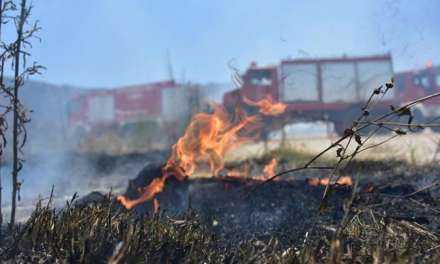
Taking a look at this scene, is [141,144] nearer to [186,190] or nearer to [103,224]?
[186,190]

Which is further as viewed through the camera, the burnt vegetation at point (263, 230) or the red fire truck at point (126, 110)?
the red fire truck at point (126, 110)

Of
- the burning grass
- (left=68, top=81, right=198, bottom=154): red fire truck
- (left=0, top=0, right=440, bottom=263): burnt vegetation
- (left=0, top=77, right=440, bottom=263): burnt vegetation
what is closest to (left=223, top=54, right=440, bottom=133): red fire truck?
(left=68, top=81, right=198, bottom=154): red fire truck

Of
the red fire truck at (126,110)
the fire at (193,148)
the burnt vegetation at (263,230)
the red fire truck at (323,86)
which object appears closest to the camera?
the burnt vegetation at (263,230)

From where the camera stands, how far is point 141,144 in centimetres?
1736

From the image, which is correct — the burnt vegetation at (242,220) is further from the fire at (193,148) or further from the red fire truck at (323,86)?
the red fire truck at (323,86)

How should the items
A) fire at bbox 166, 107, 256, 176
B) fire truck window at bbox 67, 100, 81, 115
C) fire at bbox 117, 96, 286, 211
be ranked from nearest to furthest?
1. fire at bbox 117, 96, 286, 211
2. fire at bbox 166, 107, 256, 176
3. fire truck window at bbox 67, 100, 81, 115

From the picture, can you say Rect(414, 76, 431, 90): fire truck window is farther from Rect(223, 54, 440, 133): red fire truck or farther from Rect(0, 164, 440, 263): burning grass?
Rect(0, 164, 440, 263): burning grass

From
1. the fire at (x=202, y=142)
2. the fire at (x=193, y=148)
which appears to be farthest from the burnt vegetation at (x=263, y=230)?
the fire at (x=202, y=142)

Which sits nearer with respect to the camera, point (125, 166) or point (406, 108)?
point (406, 108)

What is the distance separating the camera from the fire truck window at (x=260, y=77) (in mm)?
15094

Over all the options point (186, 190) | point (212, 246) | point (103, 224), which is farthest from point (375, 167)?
point (103, 224)

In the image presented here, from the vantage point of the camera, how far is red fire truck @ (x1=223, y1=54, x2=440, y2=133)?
1505 centimetres

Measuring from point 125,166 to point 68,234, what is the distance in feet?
32.0

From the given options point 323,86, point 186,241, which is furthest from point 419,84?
point 186,241
